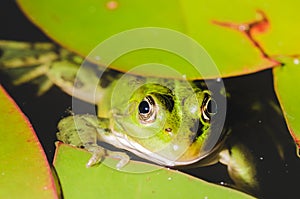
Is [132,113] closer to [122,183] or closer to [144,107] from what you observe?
[144,107]

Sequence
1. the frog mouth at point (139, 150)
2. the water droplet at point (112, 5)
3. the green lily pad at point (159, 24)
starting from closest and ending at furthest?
1. the frog mouth at point (139, 150)
2. the green lily pad at point (159, 24)
3. the water droplet at point (112, 5)

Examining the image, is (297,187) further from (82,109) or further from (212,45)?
(82,109)

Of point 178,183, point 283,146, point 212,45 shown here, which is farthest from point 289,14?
point 178,183

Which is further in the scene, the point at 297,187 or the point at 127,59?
the point at 127,59

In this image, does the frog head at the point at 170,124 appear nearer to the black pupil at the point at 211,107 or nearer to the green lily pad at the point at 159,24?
the black pupil at the point at 211,107

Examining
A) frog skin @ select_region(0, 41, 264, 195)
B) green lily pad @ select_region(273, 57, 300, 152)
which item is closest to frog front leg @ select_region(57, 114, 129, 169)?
frog skin @ select_region(0, 41, 264, 195)

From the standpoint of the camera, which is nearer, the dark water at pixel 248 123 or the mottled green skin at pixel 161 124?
the mottled green skin at pixel 161 124

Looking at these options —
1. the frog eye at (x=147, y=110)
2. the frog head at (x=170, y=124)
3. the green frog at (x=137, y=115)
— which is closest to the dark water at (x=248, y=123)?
the green frog at (x=137, y=115)
